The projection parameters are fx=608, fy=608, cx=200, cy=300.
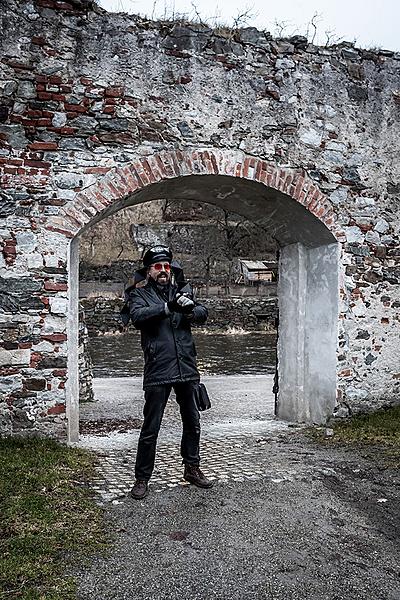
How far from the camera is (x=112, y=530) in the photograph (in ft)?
12.4

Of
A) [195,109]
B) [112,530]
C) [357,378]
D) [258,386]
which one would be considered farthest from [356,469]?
[258,386]

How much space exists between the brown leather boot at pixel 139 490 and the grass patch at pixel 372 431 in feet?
7.56

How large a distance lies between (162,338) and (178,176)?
6.96ft

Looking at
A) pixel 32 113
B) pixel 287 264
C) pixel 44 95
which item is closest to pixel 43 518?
pixel 32 113

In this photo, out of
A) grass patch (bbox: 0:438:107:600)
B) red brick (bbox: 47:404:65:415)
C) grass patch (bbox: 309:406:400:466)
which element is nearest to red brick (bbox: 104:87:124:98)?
red brick (bbox: 47:404:65:415)

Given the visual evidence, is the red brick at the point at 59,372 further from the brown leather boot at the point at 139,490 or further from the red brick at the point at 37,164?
the red brick at the point at 37,164

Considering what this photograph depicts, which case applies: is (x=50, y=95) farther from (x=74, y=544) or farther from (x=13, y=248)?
(x=74, y=544)

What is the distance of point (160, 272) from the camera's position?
4.54m

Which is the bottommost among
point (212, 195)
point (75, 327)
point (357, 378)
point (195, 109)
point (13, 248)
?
point (357, 378)

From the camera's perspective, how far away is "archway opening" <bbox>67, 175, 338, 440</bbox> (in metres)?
6.45

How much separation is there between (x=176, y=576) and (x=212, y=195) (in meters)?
4.43

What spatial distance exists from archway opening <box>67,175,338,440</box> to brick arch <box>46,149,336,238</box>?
0.28 feet

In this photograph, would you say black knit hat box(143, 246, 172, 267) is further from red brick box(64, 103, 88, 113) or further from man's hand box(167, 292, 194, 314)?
red brick box(64, 103, 88, 113)

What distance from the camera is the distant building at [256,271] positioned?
2884cm
